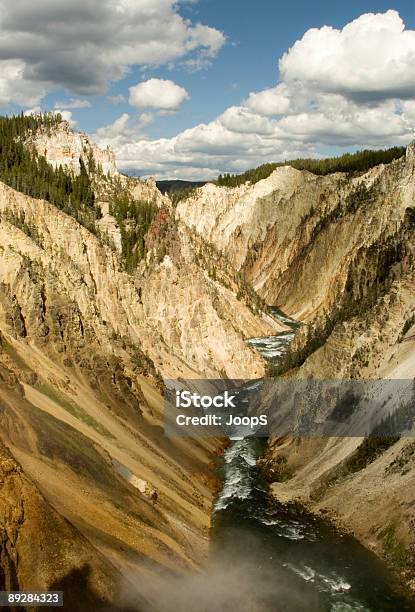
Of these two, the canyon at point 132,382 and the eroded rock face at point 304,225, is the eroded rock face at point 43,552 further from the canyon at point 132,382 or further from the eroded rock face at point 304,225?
the eroded rock face at point 304,225

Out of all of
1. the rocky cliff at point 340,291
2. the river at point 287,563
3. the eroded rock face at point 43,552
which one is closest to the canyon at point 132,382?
the eroded rock face at point 43,552

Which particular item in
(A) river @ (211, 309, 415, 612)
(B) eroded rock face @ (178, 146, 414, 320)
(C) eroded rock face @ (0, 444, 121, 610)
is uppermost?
(B) eroded rock face @ (178, 146, 414, 320)

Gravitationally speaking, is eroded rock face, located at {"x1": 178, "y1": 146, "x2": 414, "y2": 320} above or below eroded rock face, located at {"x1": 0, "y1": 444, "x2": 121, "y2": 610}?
above

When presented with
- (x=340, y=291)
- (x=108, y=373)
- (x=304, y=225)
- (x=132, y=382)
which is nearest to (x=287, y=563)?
(x=108, y=373)

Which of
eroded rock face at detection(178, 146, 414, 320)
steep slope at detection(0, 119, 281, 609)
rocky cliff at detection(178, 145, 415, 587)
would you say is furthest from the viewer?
eroded rock face at detection(178, 146, 414, 320)

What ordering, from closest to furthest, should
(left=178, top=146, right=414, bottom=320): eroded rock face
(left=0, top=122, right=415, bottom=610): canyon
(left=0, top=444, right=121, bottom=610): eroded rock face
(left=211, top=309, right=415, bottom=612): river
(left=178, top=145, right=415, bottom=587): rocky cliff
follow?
(left=0, top=444, right=121, bottom=610): eroded rock face → (left=0, top=122, right=415, bottom=610): canyon → (left=211, top=309, right=415, bottom=612): river → (left=178, top=145, right=415, bottom=587): rocky cliff → (left=178, top=146, right=414, bottom=320): eroded rock face

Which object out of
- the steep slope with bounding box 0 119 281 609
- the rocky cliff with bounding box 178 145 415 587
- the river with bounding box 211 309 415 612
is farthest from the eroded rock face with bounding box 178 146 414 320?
the river with bounding box 211 309 415 612

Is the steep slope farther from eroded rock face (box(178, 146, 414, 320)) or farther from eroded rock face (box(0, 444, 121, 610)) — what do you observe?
eroded rock face (box(178, 146, 414, 320))
